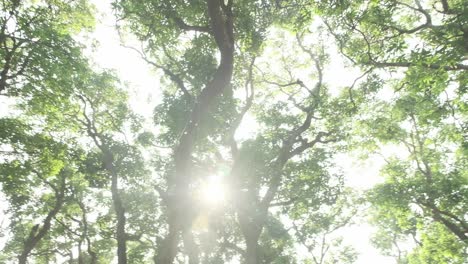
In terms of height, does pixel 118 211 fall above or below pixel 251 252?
above

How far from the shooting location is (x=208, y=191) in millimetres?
20453

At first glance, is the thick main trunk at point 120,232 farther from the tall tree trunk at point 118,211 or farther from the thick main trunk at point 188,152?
the thick main trunk at point 188,152

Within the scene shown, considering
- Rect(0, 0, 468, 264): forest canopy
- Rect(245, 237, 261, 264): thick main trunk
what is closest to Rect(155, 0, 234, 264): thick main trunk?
Rect(0, 0, 468, 264): forest canopy

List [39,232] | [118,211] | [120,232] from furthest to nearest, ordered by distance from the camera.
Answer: [39,232] → [118,211] → [120,232]

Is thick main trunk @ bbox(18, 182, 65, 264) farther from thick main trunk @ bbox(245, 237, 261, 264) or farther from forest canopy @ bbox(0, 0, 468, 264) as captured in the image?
thick main trunk @ bbox(245, 237, 261, 264)

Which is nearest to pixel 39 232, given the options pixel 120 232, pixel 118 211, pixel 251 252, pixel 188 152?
pixel 118 211

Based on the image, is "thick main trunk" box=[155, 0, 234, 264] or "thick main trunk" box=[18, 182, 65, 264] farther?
"thick main trunk" box=[18, 182, 65, 264]

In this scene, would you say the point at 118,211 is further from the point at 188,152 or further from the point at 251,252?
the point at 188,152

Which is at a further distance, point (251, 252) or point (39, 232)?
point (39, 232)

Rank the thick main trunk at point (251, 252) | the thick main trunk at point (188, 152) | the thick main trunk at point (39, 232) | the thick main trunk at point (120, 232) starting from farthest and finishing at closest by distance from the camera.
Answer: the thick main trunk at point (39, 232) → the thick main trunk at point (251, 252) → the thick main trunk at point (120, 232) → the thick main trunk at point (188, 152)

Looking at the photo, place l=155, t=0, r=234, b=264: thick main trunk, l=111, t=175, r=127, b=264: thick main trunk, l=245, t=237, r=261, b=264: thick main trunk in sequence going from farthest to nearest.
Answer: l=245, t=237, r=261, b=264: thick main trunk < l=111, t=175, r=127, b=264: thick main trunk < l=155, t=0, r=234, b=264: thick main trunk

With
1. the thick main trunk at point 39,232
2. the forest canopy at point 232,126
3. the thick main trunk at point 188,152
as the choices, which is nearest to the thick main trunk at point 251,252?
the forest canopy at point 232,126

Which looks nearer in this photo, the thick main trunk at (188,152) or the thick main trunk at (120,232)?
the thick main trunk at (188,152)

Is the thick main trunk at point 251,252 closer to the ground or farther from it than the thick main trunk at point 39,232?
closer to the ground
